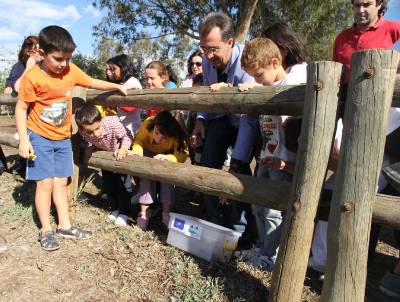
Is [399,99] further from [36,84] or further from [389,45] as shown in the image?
[36,84]

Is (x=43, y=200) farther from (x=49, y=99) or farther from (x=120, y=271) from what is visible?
(x=120, y=271)

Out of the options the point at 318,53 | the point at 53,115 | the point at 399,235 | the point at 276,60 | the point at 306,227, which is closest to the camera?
the point at 306,227

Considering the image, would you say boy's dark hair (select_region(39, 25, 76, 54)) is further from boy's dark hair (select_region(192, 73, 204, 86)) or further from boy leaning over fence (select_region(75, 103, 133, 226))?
boy's dark hair (select_region(192, 73, 204, 86))

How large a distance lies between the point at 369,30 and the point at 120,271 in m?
2.72

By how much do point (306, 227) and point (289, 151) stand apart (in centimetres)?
69

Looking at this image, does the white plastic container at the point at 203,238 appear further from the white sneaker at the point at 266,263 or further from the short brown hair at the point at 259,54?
the short brown hair at the point at 259,54

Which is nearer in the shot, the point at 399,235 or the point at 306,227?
the point at 306,227


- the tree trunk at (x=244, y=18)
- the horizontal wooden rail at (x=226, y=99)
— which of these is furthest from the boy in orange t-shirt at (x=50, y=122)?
the tree trunk at (x=244, y=18)

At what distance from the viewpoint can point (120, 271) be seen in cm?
279

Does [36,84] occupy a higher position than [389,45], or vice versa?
[389,45]

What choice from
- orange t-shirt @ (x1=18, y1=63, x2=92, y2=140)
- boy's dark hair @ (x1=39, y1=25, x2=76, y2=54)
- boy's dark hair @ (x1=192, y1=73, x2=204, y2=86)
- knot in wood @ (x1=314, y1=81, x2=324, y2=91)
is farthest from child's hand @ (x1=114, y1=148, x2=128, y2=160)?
knot in wood @ (x1=314, y1=81, x2=324, y2=91)

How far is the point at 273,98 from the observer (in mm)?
2318

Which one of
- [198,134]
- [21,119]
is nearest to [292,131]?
[198,134]

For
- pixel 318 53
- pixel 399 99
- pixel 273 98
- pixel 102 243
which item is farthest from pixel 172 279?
pixel 318 53
